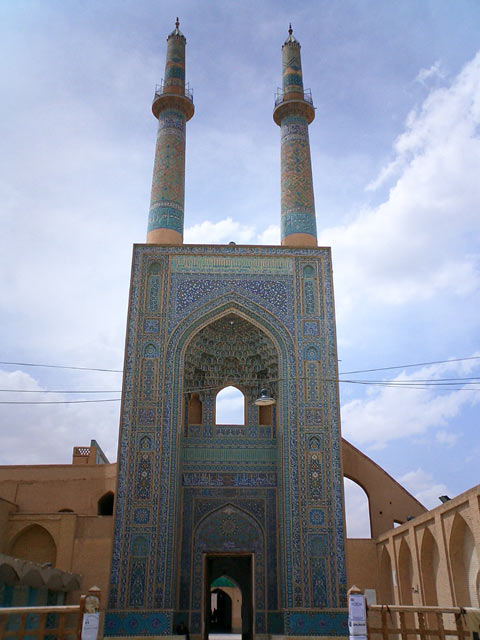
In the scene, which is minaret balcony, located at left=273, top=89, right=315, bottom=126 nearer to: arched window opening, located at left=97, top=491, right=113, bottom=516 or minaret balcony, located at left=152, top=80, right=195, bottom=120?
minaret balcony, located at left=152, top=80, right=195, bottom=120

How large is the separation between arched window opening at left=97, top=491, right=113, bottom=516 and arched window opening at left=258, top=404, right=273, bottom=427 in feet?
11.9

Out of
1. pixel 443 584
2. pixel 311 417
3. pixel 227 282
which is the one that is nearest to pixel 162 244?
pixel 227 282

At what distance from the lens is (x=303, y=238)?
1366 centimetres

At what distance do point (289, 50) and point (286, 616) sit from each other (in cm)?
1285

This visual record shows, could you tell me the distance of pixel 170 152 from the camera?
47.7 feet

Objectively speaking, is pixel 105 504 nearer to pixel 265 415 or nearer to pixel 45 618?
pixel 265 415

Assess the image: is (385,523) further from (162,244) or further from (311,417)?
(162,244)

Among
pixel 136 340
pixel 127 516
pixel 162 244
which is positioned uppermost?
pixel 162 244

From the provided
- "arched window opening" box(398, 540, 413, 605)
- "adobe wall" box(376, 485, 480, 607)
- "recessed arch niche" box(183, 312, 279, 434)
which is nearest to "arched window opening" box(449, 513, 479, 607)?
"adobe wall" box(376, 485, 480, 607)

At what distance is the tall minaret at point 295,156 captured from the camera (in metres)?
13.8

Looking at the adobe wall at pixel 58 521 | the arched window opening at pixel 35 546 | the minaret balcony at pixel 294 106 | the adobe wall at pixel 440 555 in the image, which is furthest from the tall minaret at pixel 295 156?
the arched window opening at pixel 35 546

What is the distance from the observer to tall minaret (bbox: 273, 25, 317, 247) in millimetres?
13836

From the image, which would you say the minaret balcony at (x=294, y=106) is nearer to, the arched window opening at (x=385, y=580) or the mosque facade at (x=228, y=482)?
the mosque facade at (x=228, y=482)

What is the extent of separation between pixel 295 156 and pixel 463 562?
9.14m
